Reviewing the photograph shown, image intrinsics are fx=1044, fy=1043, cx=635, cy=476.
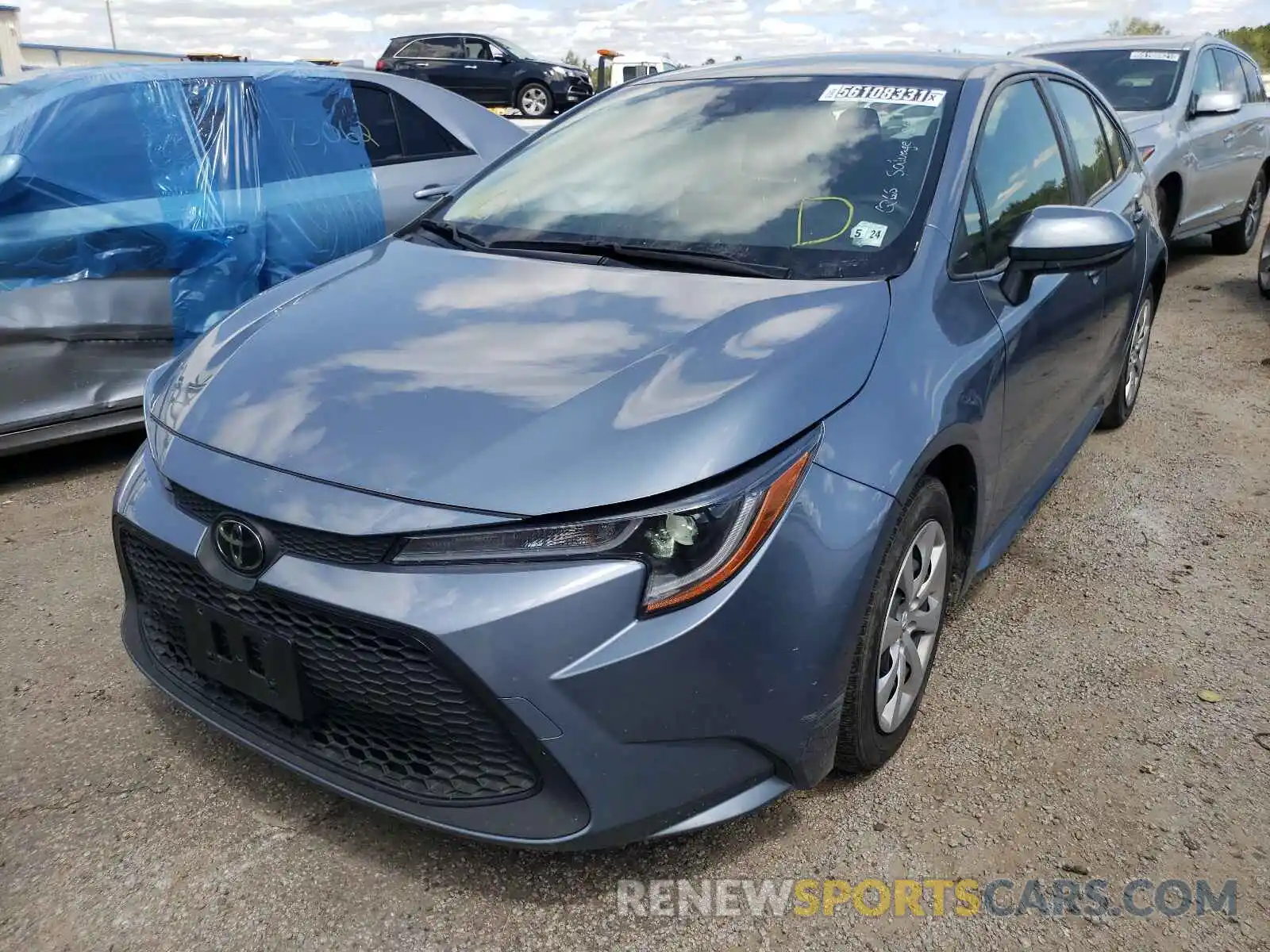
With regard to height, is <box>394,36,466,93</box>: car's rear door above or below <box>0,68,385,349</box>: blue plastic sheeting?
below

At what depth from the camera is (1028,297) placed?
271 centimetres

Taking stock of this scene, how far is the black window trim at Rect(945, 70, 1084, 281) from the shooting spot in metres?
2.48

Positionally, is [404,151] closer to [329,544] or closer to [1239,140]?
[329,544]

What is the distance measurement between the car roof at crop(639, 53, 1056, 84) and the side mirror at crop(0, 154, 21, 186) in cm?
229

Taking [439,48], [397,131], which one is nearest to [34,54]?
[439,48]

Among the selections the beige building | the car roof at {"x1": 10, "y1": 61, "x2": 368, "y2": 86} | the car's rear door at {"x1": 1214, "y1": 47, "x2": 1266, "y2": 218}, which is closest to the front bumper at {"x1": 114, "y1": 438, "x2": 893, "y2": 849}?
the car roof at {"x1": 10, "y1": 61, "x2": 368, "y2": 86}

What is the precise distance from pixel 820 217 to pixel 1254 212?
8106mm

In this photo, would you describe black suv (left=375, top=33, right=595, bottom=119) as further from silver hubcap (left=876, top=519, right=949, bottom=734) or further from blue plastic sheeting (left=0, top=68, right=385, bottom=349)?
silver hubcap (left=876, top=519, right=949, bottom=734)

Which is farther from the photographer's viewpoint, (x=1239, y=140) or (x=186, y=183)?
(x=1239, y=140)

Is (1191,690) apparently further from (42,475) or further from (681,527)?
(42,475)

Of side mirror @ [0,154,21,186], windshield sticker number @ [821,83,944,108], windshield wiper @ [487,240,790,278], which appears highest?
windshield sticker number @ [821,83,944,108]

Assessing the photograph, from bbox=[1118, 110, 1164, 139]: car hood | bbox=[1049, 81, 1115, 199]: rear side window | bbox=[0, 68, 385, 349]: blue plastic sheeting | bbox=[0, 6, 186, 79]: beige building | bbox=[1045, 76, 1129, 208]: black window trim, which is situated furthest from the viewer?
bbox=[0, 6, 186, 79]: beige building

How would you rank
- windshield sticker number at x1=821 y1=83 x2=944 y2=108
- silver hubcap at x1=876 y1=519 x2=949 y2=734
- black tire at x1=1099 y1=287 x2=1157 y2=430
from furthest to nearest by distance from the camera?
black tire at x1=1099 y1=287 x2=1157 y2=430, windshield sticker number at x1=821 y1=83 x2=944 y2=108, silver hubcap at x1=876 y1=519 x2=949 y2=734

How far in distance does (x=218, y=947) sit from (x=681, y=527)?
1.14 m
